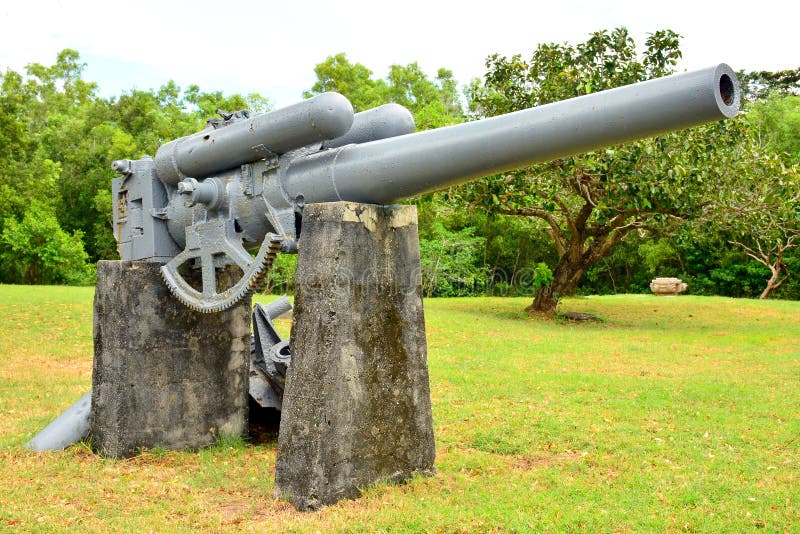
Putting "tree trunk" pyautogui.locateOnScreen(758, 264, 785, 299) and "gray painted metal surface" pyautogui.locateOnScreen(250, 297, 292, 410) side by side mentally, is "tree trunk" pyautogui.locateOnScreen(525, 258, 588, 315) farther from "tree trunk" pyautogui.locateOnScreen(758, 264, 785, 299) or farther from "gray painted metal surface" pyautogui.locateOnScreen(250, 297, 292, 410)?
"tree trunk" pyautogui.locateOnScreen(758, 264, 785, 299)

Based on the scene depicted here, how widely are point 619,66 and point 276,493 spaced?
13.1 m

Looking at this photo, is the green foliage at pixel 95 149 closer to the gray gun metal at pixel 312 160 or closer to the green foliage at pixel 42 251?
the green foliage at pixel 42 251

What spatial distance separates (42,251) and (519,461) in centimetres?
3030

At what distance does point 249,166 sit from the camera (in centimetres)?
557

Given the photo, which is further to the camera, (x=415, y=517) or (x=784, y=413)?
(x=784, y=413)

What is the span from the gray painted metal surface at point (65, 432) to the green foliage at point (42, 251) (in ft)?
90.6

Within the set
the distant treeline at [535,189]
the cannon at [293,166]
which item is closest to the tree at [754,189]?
the distant treeline at [535,189]

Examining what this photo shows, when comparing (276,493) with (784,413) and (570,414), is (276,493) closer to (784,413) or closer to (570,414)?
(570,414)

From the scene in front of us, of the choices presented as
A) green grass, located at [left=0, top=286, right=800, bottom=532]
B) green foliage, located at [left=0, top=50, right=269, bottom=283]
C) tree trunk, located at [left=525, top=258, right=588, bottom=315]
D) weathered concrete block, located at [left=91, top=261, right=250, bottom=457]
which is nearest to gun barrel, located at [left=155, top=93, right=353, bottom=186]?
weathered concrete block, located at [left=91, top=261, right=250, bottom=457]

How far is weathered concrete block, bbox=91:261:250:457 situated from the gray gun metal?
1.02 feet

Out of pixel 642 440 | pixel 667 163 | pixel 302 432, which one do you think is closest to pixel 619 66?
pixel 667 163

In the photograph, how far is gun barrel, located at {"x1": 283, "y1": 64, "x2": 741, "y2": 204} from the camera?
3.81 metres

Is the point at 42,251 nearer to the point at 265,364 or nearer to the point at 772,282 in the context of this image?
the point at 265,364

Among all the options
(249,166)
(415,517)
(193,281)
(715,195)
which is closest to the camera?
(415,517)
